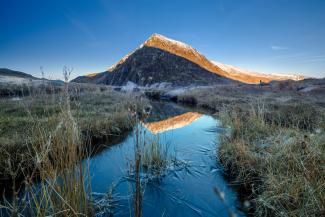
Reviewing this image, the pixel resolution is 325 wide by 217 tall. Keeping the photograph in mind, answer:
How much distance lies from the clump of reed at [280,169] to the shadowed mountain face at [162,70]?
2038 inches

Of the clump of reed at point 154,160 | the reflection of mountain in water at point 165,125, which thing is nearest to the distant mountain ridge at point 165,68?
the reflection of mountain in water at point 165,125

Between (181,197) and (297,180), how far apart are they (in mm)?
1964

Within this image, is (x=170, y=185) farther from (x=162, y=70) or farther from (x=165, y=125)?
(x=162, y=70)

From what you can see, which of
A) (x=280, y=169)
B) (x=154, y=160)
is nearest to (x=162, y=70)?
(x=154, y=160)

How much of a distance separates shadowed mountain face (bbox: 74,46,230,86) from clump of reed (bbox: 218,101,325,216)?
170 ft

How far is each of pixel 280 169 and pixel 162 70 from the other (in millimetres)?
60223

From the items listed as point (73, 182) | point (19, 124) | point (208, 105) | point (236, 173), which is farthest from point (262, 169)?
point (208, 105)

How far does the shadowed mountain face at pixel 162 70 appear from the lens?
59.3 meters

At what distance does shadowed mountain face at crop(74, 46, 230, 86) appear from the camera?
59.3 m

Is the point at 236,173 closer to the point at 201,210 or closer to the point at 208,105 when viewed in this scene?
the point at 201,210

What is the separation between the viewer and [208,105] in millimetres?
16547

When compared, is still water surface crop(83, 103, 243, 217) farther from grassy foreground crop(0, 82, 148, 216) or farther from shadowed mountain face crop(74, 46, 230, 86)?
shadowed mountain face crop(74, 46, 230, 86)

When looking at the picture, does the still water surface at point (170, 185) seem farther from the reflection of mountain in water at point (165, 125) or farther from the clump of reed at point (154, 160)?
the reflection of mountain in water at point (165, 125)

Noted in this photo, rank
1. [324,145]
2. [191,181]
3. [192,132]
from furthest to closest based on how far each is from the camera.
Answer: [192,132], [191,181], [324,145]
